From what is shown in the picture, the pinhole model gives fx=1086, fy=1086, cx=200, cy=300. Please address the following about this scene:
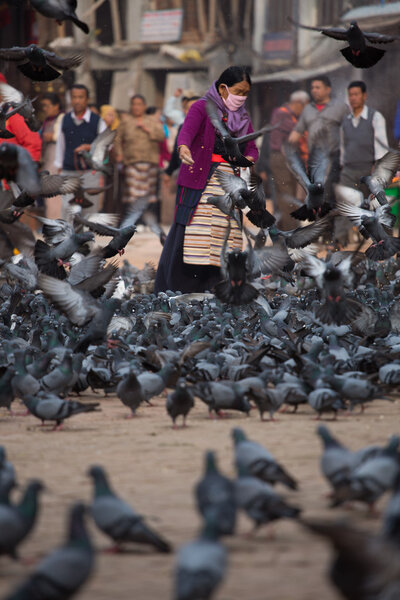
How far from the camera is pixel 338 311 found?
822cm

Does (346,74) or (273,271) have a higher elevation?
(273,271)

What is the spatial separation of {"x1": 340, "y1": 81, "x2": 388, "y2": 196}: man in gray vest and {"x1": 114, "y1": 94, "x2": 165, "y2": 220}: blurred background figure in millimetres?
5318

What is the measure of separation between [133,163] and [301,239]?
38.4 ft

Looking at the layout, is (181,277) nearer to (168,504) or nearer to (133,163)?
(168,504)

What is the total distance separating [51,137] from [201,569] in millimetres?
16723

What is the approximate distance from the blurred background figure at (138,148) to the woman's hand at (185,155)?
10.7 m

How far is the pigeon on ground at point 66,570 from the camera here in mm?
3381

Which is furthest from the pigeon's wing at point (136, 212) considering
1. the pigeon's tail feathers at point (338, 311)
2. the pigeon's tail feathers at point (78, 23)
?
the pigeon's tail feathers at point (338, 311)

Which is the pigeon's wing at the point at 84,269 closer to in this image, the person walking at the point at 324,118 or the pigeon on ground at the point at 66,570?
the pigeon on ground at the point at 66,570

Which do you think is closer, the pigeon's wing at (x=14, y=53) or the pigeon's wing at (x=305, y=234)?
the pigeon's wing at (x=14, y=53)

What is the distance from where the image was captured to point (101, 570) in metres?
3.98

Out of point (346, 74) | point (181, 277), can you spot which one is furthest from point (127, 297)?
point (346, 74)

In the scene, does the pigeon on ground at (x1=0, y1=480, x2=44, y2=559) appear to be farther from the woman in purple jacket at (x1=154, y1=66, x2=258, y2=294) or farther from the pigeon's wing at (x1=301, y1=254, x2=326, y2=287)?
the woman in purple jacket at (x1=154, y1=66, x2=258, y2=294)

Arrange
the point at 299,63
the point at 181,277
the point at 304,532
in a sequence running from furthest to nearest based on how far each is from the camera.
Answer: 1. the point at 299,63
2. the point at 181,277
3. the point at 304,532
